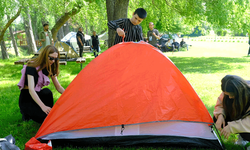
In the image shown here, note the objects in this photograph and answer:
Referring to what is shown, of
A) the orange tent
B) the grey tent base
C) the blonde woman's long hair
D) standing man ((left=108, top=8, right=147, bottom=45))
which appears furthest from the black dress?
standing man ((left=108, top=8, right=147, bottom=45))

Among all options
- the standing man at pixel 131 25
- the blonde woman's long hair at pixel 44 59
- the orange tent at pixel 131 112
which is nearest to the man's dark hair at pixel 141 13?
the standing man at pixel 131 25

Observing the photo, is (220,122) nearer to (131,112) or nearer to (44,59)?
(131,112)

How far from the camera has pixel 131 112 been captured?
2.78 meters

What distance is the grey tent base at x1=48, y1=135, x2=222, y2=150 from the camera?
110 inches

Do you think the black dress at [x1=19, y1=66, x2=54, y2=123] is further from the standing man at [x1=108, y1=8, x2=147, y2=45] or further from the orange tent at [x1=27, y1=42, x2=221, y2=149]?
the standing man at [x1=108, y1=8, x2=147, y2=45]

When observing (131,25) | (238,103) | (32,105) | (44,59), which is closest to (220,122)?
(238,103)

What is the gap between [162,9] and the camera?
1042 cm

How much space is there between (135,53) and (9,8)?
29.3ft

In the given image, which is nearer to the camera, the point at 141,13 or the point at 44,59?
the point at 44,59

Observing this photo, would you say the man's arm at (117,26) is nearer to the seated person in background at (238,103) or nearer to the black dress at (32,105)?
the black dress at (32,105)

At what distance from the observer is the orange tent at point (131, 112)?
277cm

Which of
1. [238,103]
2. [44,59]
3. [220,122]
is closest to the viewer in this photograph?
[238,103]

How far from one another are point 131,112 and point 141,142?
46 centimetres

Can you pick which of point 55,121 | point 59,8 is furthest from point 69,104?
point 59,8
